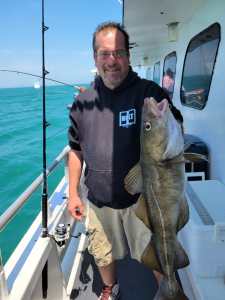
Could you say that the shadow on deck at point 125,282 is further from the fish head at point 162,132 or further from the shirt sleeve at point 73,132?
the fish head at point 162,132

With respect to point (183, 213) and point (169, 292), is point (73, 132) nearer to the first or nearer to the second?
point (183, 213)

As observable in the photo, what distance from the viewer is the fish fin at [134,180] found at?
5.65ft

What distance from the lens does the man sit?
1.98 metres

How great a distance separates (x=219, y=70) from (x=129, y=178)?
7.19 feet

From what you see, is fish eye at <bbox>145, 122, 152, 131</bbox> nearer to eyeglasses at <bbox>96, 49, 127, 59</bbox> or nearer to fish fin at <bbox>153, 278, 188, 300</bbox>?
eyeglasses at <bbox>96, 49, 127, 59</bbox>

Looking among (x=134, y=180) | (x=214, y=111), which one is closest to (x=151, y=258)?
(x=134, y=180)

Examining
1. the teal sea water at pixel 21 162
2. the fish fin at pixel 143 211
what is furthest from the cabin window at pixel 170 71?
the fish fin at pixel 143 211

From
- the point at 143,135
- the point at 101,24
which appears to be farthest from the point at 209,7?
the point at 143,135

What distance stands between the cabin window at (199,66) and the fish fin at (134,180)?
2369 millimetres

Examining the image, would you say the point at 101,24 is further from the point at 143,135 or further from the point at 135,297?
the point at 135,297

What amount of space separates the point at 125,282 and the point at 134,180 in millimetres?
1479

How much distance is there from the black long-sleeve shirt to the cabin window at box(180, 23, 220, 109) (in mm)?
1957

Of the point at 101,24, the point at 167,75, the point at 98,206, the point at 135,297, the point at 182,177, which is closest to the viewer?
the point at 182,177

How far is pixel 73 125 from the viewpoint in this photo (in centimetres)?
226
